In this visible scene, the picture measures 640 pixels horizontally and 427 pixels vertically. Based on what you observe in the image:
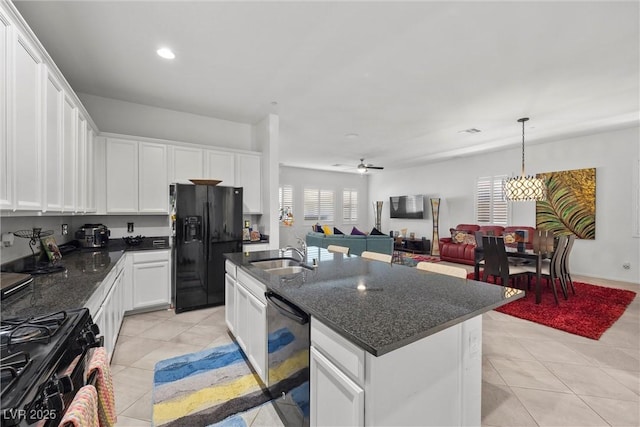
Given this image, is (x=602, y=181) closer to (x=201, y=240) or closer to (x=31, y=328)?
(x=201, y=240)

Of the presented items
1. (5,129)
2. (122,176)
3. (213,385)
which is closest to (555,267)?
(213,385)

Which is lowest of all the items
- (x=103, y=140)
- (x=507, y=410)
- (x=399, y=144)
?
(x=507, y=410)

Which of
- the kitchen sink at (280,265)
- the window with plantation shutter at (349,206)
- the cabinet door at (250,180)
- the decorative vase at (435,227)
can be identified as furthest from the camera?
the window with plantation shutter at (349,206)

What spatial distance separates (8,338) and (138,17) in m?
2.29

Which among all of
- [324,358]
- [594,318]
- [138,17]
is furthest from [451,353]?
[594,318]

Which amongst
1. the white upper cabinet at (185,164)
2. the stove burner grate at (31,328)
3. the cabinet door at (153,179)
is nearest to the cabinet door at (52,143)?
the stove burner grate at (31,328)

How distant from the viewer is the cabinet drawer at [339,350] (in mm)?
1027

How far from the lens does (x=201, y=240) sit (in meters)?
3.54

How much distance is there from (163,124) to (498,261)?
5.19 meters

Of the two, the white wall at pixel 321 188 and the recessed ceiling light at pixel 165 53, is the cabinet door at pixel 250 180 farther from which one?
the white wall at pixel 321 188

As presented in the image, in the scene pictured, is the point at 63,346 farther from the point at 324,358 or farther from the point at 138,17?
the point at 138,17

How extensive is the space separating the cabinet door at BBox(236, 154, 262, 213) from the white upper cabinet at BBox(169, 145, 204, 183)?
0.56 m

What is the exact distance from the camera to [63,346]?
985 mm

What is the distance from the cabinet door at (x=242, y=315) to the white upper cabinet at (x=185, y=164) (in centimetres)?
218
